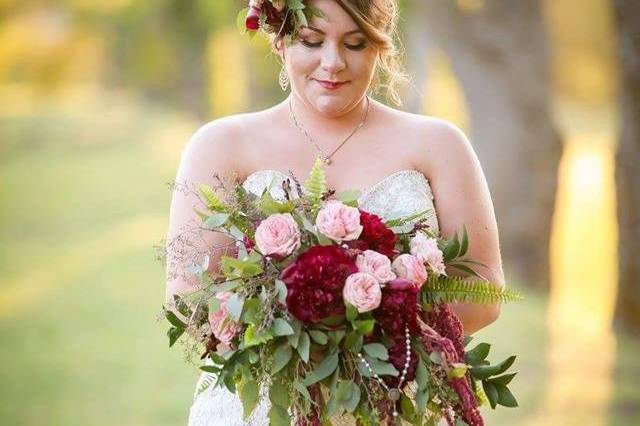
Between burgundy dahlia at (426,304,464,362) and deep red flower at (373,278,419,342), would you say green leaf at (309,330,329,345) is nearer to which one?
deep red flower at (373,278,419,342)

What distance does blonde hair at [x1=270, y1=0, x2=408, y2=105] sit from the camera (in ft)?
12.0

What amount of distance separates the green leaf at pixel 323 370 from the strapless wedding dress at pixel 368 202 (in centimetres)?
63

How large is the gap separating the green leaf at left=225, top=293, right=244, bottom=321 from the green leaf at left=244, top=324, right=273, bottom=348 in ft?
0.15

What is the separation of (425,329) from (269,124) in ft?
3.44

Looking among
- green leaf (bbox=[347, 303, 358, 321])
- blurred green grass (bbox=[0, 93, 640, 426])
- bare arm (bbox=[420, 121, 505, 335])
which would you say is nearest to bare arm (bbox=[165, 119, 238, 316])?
green leaf (bbox=[347, 303, 358, 321])

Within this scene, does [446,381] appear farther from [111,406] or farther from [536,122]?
[536,122]

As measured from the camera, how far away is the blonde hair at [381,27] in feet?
12.0

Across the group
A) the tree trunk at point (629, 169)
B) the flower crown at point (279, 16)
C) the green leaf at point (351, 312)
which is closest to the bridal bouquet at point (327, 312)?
the green leaf at point (351, 312)

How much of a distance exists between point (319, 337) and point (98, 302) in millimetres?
9213

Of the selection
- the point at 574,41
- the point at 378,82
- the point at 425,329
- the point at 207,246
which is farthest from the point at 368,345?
the point at 574,41

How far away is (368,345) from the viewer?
3092 mm

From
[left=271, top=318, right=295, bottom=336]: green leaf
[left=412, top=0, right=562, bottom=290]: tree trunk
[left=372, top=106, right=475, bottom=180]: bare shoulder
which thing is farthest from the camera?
[left=412, top=0, right=562, bottom=290]: tree trunk

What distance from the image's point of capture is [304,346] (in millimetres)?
3049

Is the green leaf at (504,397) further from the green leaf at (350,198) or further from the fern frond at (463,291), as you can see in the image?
the green leaf at (350,198)
